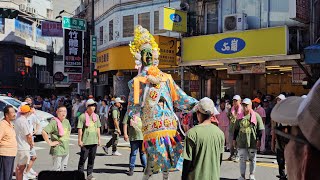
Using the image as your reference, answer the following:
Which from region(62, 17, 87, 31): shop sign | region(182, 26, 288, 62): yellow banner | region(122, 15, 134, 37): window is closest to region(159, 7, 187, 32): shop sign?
region(182, 26, 288, 62): yellow banner

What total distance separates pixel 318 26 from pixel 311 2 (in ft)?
3.01

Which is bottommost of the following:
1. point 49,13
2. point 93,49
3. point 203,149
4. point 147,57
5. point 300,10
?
point 203,149

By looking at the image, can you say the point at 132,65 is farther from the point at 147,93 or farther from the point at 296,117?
the point at 296,117

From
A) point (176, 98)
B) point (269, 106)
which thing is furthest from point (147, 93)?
point (269, 106)

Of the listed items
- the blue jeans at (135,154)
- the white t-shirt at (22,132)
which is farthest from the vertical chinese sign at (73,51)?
the white t-shirt at (22,132)

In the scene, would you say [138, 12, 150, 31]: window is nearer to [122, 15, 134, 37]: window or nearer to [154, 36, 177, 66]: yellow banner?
[122, 15, 134, 37]: window

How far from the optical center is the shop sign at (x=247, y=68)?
1712 centimetres

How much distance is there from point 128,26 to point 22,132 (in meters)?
17.8

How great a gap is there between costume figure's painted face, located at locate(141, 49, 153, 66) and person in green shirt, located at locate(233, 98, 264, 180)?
2512 millimetres

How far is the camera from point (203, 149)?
4832 millimetres

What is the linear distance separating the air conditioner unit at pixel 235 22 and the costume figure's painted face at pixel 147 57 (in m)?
11.2

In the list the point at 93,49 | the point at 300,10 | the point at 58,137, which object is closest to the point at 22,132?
the point at 58,137

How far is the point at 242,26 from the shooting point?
57.0ft

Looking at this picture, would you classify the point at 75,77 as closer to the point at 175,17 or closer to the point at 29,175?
the point at 175,17
